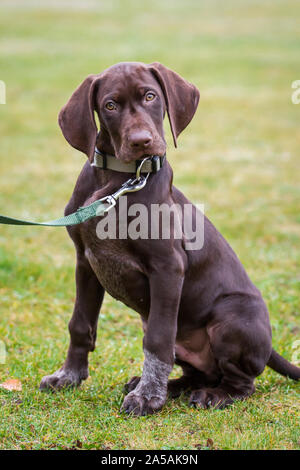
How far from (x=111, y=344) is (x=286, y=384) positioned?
1374mm

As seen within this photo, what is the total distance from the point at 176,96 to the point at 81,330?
58.0 inches

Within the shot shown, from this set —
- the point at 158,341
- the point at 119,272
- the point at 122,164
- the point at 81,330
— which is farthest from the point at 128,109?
the point at 81,330

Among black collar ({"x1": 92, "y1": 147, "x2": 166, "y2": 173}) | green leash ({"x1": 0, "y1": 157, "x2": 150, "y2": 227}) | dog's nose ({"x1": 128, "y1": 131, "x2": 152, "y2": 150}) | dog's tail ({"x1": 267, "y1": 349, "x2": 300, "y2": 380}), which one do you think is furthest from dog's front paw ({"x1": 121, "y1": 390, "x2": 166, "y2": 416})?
dog's nose ({"x1": 128, "y1": 131, "x2": 152, "y2": 150})

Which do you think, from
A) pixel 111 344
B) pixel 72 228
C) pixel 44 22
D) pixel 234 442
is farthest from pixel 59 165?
pixel 44 22

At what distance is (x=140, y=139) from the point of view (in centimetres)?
328

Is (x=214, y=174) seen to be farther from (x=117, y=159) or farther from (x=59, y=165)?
(x=117, y=159)

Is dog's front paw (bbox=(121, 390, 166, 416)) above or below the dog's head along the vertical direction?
below

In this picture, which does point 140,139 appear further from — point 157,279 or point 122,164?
point 157,279

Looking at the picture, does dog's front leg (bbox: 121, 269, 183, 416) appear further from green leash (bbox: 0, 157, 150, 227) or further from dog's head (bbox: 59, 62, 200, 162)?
dog's head (bbox: 59, 62, 200, 162)

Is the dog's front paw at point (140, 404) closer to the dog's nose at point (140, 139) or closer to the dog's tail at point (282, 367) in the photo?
the dog's tail at point (282, 367)

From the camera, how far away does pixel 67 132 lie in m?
3.58

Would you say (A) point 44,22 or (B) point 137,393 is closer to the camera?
(B) point 137,393

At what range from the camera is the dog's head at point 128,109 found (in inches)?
132

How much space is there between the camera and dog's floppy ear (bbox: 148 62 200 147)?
3.53m
